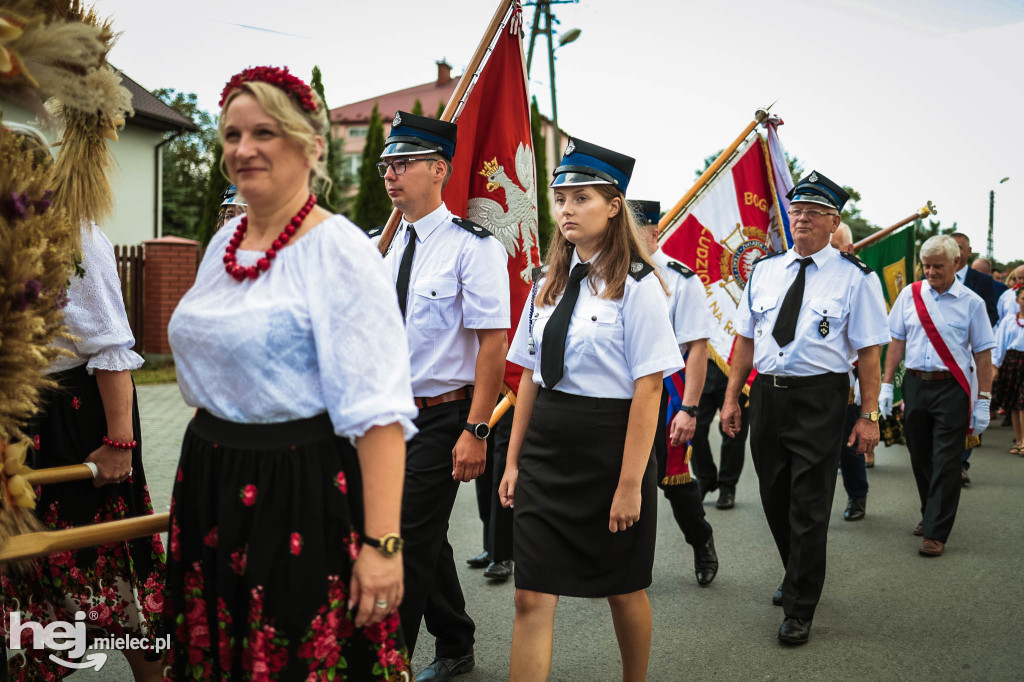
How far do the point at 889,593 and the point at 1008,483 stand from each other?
15.2 feet

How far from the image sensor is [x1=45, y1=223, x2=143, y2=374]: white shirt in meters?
3.11

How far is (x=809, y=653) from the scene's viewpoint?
441cm

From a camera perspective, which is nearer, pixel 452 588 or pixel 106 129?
pixel 106 129

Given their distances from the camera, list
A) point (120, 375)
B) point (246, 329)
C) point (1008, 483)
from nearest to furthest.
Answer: point (246, 329) < point (120, 375) < point (1008, 483)

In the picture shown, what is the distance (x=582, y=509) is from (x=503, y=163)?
225cm

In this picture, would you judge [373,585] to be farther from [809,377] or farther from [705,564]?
[705,564]

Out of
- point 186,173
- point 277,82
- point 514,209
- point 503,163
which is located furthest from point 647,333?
point 186,173

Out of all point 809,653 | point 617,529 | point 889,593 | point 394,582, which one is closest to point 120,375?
point 394,582

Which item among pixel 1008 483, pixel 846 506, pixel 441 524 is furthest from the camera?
pixel 1008 483

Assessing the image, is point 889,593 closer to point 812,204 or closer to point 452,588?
point 812,204

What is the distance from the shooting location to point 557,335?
3.39 metres

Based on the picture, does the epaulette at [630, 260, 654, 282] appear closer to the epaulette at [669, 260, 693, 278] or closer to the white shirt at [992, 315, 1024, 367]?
the epaulette at [669, 260, 693, 278]

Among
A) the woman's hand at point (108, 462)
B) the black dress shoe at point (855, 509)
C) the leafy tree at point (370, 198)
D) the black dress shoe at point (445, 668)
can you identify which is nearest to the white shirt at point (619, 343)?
the black dress shoe at point (445, 668)

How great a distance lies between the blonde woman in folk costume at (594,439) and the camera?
10.6 feet
